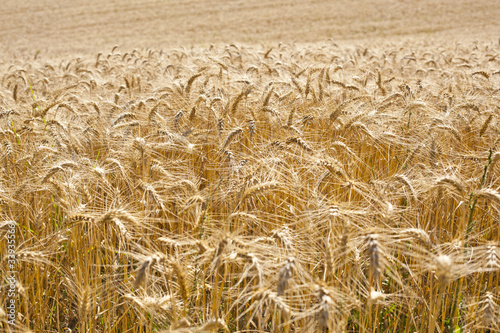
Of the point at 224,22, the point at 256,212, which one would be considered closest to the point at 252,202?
the point at 256,212

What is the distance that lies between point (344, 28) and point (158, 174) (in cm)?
2235

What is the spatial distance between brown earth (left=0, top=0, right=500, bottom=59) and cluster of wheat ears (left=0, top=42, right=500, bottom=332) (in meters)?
16.9

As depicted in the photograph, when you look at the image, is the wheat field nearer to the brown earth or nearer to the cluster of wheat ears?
the cluster of wheat ears

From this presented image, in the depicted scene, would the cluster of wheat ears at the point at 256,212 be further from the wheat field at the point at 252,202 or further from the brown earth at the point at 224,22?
the brown earth at the point at 224,22

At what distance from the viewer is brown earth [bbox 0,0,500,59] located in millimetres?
20391

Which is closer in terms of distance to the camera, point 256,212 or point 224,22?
point 256,212

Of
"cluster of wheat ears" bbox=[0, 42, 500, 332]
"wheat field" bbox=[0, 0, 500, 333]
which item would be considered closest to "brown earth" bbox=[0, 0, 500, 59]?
"wheat field" bbox=[0, 0, 500, 333]

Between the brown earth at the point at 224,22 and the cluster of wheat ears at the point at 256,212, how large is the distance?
16861 mm

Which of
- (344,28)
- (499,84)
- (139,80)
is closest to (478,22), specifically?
(344,28)

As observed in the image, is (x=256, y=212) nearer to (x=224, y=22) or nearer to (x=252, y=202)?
(x=252, y=202)

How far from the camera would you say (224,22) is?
2414 cm

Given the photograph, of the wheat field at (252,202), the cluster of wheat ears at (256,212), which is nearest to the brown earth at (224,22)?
the wheat field at (252,202)

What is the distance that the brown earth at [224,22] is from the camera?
20391 millimetres

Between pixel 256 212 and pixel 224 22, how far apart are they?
78.7 ft
